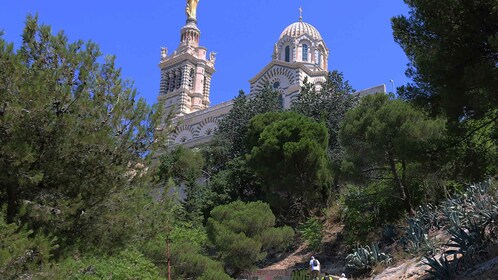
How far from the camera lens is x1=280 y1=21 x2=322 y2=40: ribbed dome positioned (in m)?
43.4

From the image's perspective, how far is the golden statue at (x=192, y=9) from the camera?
171 ft

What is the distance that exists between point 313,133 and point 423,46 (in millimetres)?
10875

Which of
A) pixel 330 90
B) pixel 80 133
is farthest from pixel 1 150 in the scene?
pixel 330 90

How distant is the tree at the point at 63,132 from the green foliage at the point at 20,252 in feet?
1.76

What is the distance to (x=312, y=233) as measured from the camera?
1658 centimetres

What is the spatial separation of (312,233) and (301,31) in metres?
30.0

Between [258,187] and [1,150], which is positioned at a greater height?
[258,187]

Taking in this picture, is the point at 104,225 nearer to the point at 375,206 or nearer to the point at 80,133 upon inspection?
the point at 80,133

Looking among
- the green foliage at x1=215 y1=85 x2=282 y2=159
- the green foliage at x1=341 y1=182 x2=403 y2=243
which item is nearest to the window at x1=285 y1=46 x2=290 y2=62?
the green foliage at x1=215 y1=85 x2=282 y2=159

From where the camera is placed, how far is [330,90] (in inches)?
1017

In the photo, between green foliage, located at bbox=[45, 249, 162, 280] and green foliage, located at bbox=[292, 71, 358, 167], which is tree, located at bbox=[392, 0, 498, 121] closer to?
green foliage, located at bbox=[45, 249, 162, 280]

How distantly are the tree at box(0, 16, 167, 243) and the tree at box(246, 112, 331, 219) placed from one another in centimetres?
1092

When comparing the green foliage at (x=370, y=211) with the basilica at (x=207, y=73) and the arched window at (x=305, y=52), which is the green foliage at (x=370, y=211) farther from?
the arched window at (x=305, y=52)

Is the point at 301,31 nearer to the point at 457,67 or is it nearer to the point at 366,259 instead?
the point at 366,259
